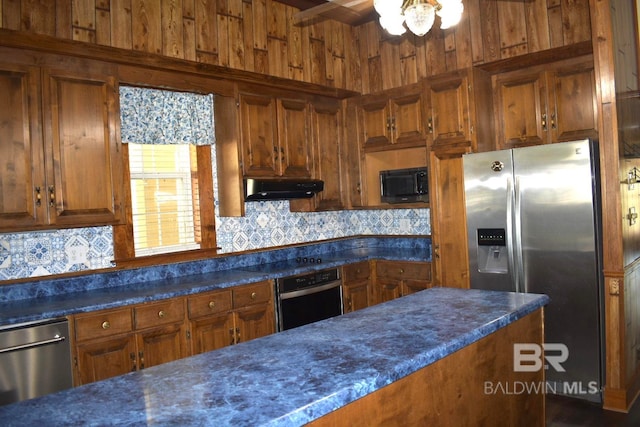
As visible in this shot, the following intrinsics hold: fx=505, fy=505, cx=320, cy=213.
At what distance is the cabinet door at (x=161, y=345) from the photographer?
3.13 meters

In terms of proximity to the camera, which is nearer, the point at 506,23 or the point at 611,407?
the point at 611,407

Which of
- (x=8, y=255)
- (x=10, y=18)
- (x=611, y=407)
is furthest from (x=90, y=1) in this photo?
(x=611, y=407)

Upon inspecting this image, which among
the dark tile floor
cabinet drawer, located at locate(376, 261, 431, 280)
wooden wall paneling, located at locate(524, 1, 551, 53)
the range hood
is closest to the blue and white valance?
the range hood

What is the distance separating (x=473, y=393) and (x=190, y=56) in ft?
9.88

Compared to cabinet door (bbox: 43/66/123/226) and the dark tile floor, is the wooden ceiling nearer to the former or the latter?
cabinet door (bbox: 43/66/123/226)

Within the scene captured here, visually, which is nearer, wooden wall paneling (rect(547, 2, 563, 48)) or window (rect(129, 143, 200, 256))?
wooden wall paneling (rect(547, 2, 563, 48))

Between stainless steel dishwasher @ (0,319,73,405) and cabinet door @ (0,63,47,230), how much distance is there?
2.12 feet

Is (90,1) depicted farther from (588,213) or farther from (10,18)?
(588,213)

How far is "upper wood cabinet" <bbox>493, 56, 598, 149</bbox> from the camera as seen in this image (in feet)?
12.7

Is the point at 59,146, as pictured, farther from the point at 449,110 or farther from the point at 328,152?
the point at 449,110

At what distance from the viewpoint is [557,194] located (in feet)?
11.3

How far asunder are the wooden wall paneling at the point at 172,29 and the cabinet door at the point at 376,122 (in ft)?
6.46

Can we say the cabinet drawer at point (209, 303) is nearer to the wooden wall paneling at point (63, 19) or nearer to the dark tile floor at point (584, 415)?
the wooden wall paneling at point (63, 19)

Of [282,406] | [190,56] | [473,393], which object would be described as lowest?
[473,393]
